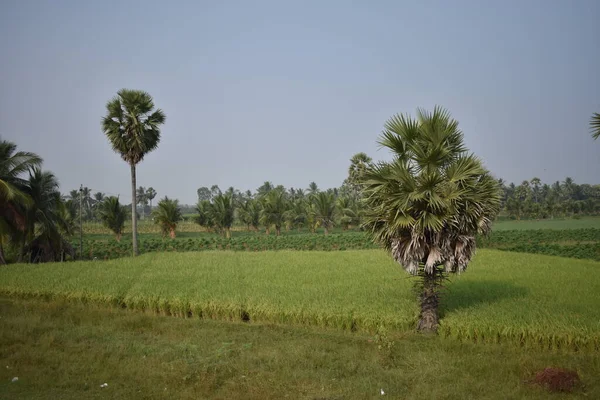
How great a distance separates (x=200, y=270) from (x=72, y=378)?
11.3 metres

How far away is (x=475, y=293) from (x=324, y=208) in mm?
39350

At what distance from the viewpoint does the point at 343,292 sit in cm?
1418

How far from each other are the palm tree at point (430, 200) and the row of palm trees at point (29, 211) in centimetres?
2120

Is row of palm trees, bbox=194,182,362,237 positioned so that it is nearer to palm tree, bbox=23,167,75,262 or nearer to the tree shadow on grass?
palm tree, bbox=23,167,75,262

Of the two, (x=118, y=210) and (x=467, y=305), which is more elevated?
(x=118, y=210)

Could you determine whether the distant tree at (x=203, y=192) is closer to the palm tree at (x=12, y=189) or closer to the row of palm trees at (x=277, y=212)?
the row of palm trees at (x=277, y=212)

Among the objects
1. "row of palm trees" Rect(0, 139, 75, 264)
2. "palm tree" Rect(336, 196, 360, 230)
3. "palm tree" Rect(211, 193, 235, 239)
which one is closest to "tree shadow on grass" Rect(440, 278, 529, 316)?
"row of palm trees" Rect(0, 139, 75, 264)

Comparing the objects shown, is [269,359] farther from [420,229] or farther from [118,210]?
[118,210]

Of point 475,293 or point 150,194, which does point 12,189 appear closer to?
point 475,293

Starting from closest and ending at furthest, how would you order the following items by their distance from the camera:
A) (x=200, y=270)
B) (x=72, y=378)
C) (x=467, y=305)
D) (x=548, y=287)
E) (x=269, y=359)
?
(x=72, y=378) → (x=269, y=359) → (x=467, y=305) → (x=548, y=287) → (x=200, y=270)

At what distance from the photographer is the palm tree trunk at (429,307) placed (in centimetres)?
1057

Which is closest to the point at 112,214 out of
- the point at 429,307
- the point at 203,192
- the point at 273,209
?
the point at 273,209

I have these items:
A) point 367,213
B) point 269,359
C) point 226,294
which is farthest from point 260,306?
point 367,213

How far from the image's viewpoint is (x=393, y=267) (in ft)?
65.0
